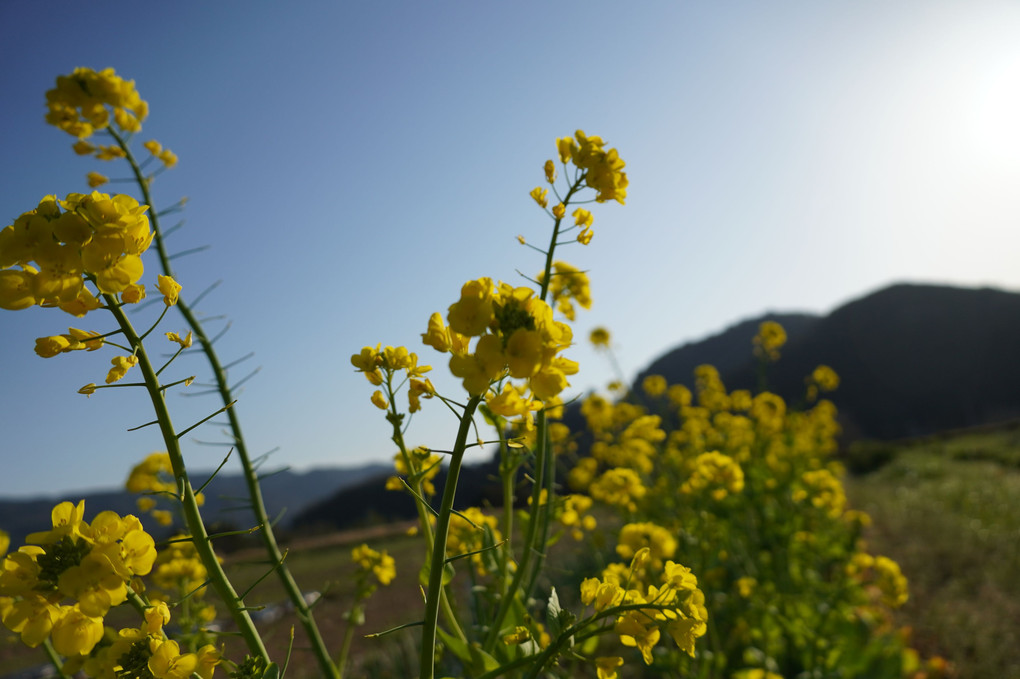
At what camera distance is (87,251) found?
728 millimetres

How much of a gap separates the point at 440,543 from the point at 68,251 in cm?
65

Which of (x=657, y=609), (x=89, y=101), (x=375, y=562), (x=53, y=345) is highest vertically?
(x=89, y=101)

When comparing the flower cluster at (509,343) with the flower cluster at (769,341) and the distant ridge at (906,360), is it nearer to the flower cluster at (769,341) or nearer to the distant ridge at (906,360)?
the flower cluster at (769,341)

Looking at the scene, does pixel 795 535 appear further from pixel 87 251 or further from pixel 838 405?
pixel 838 405

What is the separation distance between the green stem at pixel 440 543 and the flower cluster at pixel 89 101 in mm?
1469

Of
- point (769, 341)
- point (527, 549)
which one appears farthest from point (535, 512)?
point (769, 341)

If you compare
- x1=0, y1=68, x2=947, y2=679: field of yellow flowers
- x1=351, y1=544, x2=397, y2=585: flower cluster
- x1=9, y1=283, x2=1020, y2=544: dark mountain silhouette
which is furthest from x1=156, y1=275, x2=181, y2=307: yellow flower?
x1=9, y1=283, x2=1020, y2=544: dark mountain silhouette

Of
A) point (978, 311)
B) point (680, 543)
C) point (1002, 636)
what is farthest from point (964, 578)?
point (978, 311)

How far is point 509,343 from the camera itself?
72 cm

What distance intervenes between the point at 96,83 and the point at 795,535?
5.13 meters

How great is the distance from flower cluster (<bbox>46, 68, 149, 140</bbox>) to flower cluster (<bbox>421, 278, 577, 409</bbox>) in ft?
4.58

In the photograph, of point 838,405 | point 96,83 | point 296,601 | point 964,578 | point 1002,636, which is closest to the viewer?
point 296,601

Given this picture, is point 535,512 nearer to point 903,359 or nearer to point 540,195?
point 540,195

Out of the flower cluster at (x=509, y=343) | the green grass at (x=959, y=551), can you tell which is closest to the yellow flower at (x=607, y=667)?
the flower cluster at (x=509, y=343)
